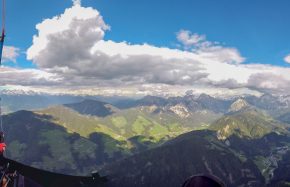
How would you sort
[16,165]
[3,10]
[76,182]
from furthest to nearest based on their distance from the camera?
[76,182] < [16,165] < [3,10]

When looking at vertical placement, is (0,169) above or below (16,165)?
above

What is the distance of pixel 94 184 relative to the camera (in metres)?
96.1

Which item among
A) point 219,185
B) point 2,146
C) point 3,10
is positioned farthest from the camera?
point 3,10

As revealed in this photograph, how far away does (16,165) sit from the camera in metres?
67.9

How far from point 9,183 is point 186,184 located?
72.2 feet

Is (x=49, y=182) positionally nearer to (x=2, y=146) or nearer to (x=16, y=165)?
(x=16, y=165)

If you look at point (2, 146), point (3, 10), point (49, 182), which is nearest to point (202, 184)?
point (2, 146)

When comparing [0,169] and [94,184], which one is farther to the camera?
[94,184]

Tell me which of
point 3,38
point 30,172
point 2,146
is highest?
point 3,38

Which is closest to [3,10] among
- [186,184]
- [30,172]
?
[186,184]

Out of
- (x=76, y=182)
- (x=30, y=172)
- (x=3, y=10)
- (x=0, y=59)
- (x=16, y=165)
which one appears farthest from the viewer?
(x=76, y=182)

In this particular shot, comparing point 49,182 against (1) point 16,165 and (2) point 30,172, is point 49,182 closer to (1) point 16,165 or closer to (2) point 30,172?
(2) point 30,172

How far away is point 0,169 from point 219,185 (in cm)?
2605

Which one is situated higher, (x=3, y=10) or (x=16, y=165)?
(x=3, y=10)
